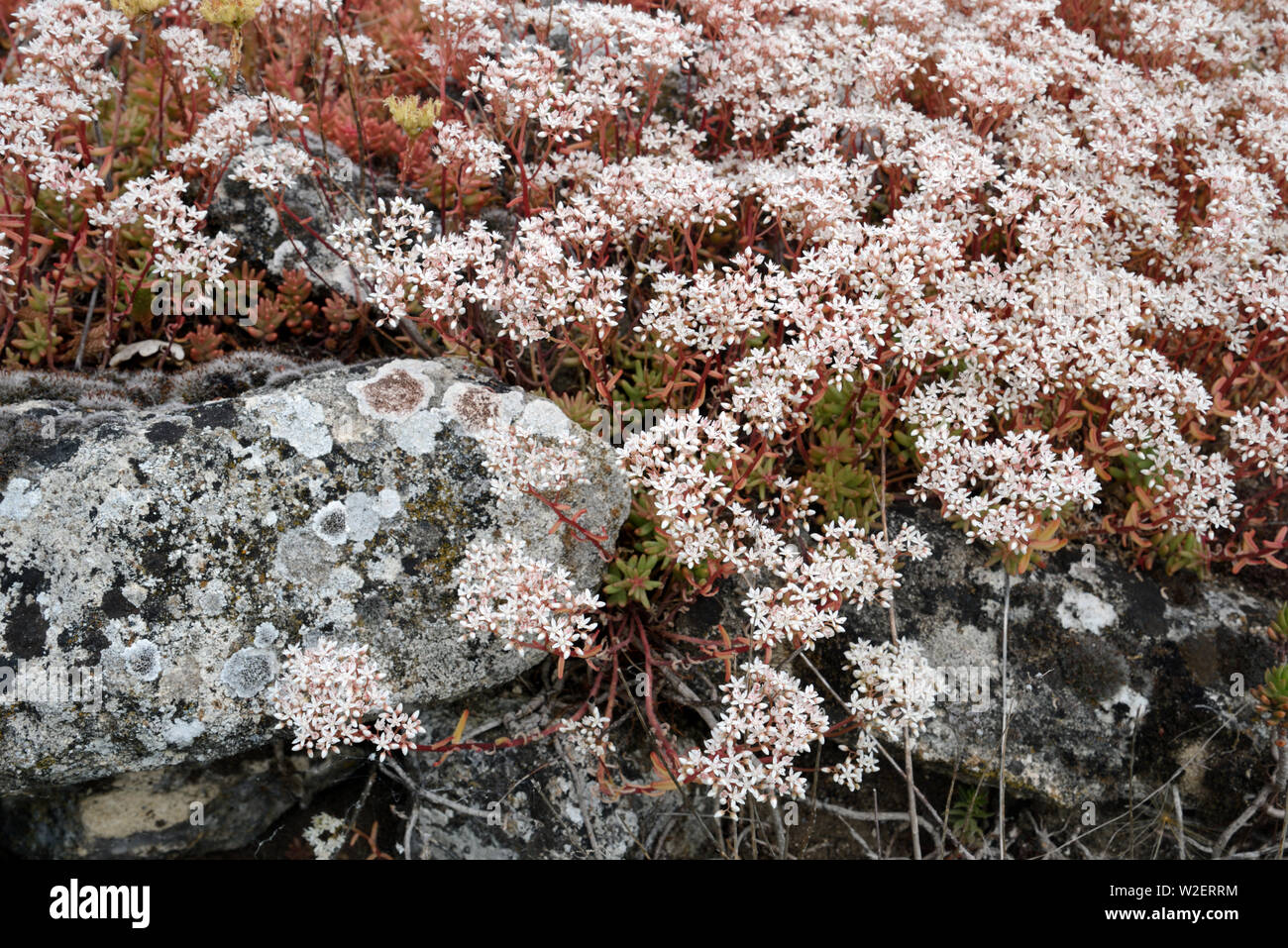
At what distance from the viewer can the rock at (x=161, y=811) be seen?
130 inches

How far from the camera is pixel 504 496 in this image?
3.30 metres

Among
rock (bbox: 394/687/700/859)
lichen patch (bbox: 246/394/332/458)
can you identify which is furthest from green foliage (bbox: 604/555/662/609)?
lichen patch (bbox: 246/394/332/458)

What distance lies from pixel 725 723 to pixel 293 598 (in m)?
1.61

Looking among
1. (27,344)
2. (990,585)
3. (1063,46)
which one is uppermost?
(1063,46)

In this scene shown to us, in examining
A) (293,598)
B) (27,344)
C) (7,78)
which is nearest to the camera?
(293,598)

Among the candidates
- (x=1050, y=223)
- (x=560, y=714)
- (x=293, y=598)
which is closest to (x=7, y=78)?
(x=293, y=598)

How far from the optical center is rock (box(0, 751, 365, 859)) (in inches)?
130

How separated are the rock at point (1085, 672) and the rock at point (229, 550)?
1563 mm

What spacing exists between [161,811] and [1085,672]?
3.76 metres

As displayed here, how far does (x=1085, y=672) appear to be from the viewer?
3.89 m

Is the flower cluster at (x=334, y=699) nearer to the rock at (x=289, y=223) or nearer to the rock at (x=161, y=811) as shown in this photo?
the rock at (x=161, y=811)

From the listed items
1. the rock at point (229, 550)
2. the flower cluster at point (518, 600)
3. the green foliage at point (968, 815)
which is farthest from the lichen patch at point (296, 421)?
the green foliage at point (968, 815)

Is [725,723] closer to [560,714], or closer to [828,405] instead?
[560,714]

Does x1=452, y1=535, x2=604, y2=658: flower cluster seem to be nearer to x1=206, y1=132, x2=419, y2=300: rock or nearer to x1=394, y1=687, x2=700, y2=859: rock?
x1=394, y1=687, x2=700, y2=859: rock
